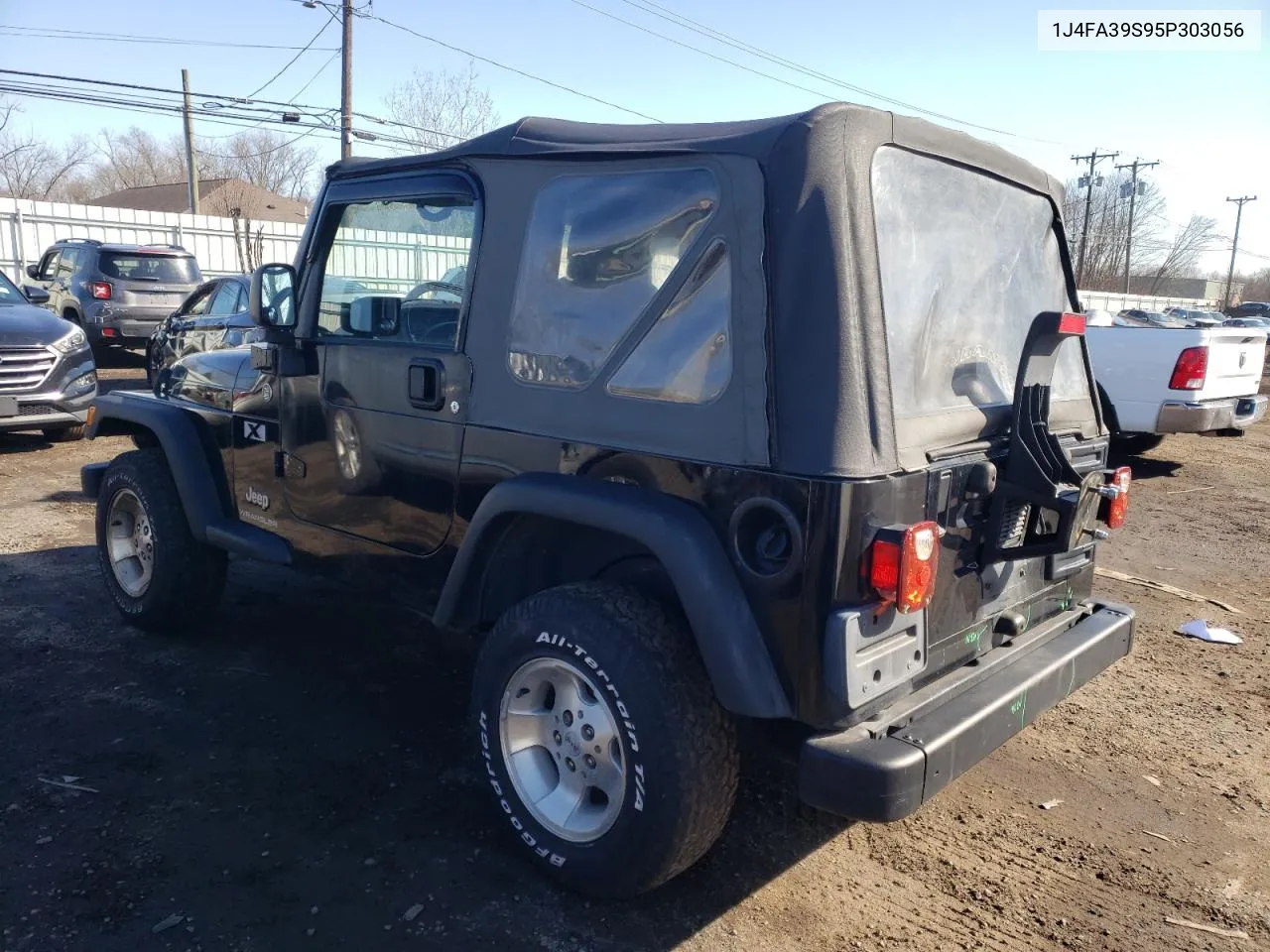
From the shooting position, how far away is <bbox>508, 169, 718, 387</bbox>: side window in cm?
272

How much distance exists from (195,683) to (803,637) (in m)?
3.02

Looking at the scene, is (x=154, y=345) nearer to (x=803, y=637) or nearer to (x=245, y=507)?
(x=245, y=507)

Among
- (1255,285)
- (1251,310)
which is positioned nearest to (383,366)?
(1251,310)

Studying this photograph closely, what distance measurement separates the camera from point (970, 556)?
9.15 feet

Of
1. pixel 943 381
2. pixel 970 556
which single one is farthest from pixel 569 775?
pixel 943 381

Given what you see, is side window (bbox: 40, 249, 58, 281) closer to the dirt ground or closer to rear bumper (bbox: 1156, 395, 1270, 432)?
the dirt ground

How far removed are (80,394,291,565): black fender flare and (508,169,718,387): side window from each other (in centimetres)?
168

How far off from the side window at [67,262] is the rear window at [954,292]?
49.4 feet

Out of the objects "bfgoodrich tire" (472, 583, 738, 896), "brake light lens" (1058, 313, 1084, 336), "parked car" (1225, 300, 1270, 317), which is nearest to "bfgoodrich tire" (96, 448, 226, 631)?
"bfgoodrich tire" (472, 583, 738, 896)

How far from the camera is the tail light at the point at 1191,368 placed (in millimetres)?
8625

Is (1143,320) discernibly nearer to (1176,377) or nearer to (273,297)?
(1176,377)

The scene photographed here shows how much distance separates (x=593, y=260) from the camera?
9.58 ft

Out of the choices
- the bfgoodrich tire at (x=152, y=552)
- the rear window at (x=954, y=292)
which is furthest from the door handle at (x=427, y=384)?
the bfgoodrich tire at (x=152, y=552)

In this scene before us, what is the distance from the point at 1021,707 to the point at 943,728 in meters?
0.42
